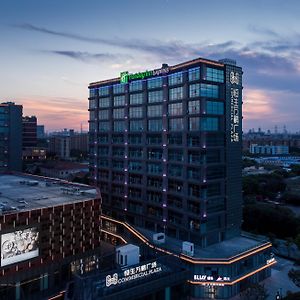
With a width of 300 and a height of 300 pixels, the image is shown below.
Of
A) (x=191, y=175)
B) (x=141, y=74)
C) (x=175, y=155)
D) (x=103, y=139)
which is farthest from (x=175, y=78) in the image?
(x=103, y=139)

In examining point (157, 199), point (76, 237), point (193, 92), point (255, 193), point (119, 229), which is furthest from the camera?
point (255, 193)

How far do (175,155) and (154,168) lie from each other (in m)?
6.98

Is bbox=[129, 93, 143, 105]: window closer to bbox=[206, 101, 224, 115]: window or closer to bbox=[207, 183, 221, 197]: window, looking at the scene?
bbox=[206, 101, 224, 115]: window

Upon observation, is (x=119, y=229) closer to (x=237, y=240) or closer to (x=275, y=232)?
(x=237, y=240)

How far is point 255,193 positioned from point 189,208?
7342 cm

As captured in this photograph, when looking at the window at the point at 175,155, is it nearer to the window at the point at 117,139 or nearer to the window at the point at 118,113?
the window at the point at 117,139

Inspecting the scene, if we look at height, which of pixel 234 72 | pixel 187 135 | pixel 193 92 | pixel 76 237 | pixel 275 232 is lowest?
pixel 275 232

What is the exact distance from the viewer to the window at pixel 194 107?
6225 cm

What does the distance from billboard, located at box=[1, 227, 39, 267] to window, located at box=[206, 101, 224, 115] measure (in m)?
33.6

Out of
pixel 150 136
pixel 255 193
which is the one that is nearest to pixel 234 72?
pixel 150 136

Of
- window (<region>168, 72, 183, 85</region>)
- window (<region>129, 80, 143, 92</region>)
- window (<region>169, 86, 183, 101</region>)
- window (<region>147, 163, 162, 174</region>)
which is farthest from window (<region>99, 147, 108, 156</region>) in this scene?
window (<region>168, 72, 183, 85</region>)

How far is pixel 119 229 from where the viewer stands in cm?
7788

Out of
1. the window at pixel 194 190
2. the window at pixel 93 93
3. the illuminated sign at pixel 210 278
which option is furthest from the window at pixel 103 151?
the illuminated sign at pixel 210 278

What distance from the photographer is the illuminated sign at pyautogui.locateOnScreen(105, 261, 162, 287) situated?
1715 inches
